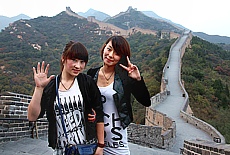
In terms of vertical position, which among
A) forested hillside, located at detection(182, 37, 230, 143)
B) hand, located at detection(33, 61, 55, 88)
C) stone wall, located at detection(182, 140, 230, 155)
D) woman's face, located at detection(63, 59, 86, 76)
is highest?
woman's face, located at detection(63, 59, 86, 76)

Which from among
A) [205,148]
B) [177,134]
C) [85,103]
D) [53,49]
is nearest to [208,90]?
[177,134]

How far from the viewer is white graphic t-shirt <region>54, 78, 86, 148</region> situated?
189cm

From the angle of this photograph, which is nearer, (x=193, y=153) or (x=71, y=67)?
(x=71, y=67)

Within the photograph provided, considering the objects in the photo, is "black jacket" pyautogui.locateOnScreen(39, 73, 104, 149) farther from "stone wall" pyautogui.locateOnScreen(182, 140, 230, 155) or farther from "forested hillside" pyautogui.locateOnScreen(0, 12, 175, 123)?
"forested hillside" pyautogui.locateOnScreen(0, 12, 175, 123)

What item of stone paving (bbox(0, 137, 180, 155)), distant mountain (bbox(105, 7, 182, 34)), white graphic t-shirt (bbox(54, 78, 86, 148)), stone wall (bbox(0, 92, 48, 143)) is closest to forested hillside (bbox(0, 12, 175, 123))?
stone wall (bbox(0, 92, 48, 143))

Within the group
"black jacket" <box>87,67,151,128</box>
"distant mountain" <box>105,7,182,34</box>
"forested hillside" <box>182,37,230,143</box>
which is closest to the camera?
"black jacket" <box>87,67,151,128</box>

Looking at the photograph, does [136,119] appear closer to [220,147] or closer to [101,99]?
[220,147]

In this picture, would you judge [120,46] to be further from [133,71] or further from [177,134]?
[177,134]

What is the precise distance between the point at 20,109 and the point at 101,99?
316 centimetres

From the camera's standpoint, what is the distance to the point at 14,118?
4.31 m

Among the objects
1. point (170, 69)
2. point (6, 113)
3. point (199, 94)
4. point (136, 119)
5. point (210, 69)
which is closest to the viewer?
point (6, 113)

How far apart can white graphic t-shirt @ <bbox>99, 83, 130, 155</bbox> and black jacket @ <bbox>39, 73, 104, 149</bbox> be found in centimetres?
9

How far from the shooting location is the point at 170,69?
26.2 m

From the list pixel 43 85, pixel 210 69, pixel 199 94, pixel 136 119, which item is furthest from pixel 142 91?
pixel 210 69
